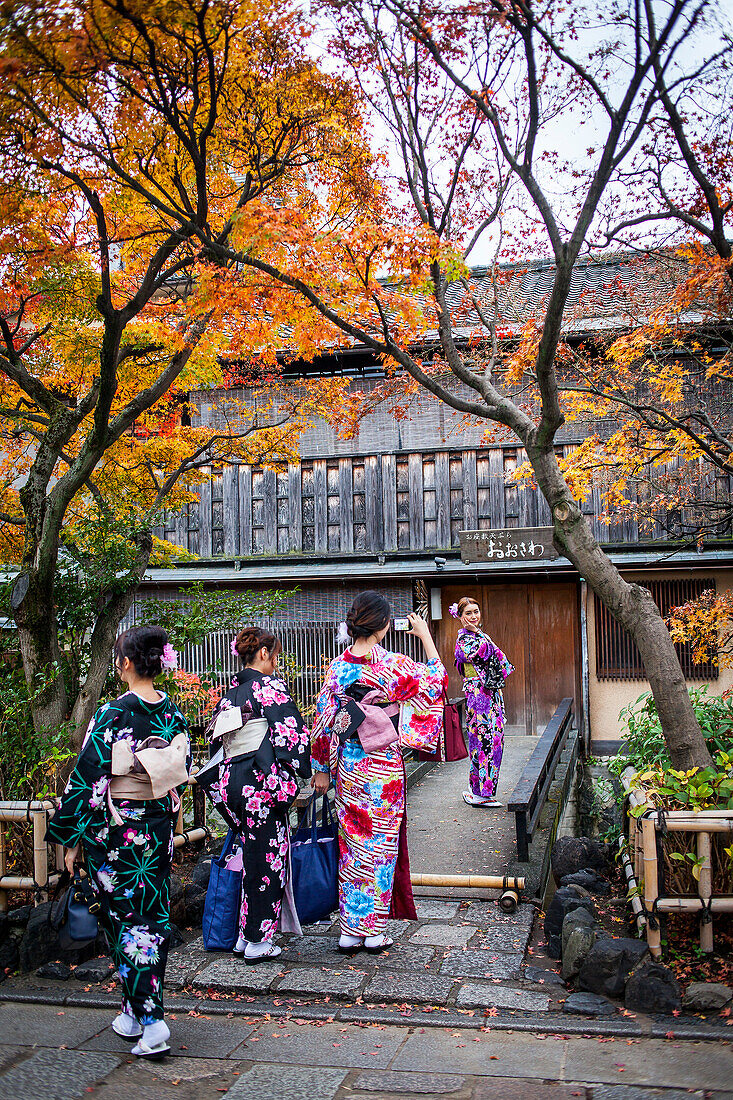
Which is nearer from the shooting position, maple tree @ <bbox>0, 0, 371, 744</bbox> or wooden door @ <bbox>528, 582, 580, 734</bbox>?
maple tree @ <bbox>0, 0, 371, 744</bbox>

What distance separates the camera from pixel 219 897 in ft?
16.7

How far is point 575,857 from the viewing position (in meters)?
6.49

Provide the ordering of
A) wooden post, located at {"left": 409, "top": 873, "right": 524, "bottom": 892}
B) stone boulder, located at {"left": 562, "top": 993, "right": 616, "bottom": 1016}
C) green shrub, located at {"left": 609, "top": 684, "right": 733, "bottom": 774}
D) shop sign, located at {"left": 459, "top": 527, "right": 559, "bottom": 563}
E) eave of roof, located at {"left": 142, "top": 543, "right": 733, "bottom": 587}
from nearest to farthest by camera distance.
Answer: stone boulder, located at {"left": 562, "top": 993, "right": 616, "bottom": 1016}
wooden post, located at {"left": 409, "top": 873, "right": 524, "bottom": 892}
green shrub, located at {"left": 609, "top": 684, "right": 733, "bottom": 774}
eave of roof, located at {"left": 142, "top": 543, "right": 733, "bottom": 587}
shop sign, located at {"left": 459, "top": 527, "right": 559, "bottom": 563}

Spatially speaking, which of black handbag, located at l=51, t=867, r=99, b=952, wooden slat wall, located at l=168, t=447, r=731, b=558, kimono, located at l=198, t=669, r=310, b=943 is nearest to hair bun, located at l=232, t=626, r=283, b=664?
kimono, located at l=198, t=669, r=310, b=943

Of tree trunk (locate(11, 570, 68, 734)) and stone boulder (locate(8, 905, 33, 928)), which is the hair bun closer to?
tree trunk (locate(11, 570, 68, 734))

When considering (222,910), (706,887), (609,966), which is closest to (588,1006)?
(609,966)

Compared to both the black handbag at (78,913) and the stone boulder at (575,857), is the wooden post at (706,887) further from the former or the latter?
the black handbag at (78,913)

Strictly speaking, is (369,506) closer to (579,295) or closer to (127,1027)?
(579,295)

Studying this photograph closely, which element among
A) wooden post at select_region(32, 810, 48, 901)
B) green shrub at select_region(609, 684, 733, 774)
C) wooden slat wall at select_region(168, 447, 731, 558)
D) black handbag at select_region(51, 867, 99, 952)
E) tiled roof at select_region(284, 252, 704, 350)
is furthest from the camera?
wooden slat wall at select_region(168, 447, 731, 558)

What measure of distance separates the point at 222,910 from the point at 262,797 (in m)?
0.77

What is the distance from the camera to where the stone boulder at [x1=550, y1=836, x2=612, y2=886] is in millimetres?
6457

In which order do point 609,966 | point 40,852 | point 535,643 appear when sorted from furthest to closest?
point 535,643 → point 40,852 → point 609,966

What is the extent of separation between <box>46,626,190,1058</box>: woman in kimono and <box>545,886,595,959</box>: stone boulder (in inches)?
89.5

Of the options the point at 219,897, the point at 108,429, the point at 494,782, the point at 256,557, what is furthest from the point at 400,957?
the point at 256,557
